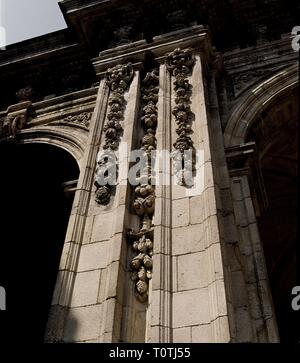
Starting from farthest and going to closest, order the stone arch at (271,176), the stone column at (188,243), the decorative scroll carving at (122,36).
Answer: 1. the decorative scroll carving at (122,36)
2. the stone arch at (271,176)
3. the stone column at (188,243)

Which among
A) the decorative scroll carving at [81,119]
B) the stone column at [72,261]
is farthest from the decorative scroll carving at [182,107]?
the decorative scroll carving at [81,119]

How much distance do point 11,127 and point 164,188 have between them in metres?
4.80

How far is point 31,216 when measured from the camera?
30.6 ft

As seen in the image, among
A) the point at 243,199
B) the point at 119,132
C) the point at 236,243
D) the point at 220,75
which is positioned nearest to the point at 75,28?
the point at 220,75

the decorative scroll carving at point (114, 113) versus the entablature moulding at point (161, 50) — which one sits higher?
→ the entablature moulding at point (161, 50)

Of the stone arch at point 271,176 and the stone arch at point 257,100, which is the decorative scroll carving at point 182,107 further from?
the stone arch at point 257,100

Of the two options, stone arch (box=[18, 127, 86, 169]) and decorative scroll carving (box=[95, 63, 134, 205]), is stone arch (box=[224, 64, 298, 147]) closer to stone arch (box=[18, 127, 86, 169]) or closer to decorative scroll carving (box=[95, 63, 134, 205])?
decorative scroll carving (box=[95, 63, 134, 205])

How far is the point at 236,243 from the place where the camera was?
5.03 metres

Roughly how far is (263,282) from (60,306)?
1945mm

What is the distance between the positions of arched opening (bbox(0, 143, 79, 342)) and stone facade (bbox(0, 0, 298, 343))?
0.42m

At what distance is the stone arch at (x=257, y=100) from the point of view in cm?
740

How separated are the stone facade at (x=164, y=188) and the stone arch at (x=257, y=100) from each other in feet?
0.07

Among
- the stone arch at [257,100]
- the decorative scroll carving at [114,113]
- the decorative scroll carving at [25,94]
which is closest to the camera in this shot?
the decorative scroll carving at [114,113]

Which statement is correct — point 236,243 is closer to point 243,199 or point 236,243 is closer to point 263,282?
point 263,282
